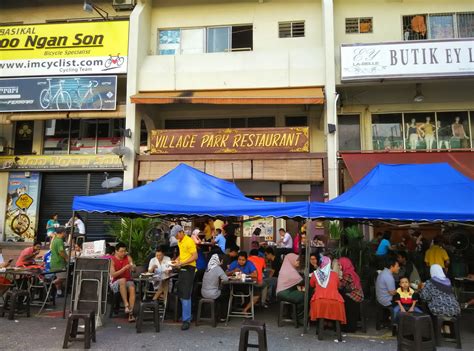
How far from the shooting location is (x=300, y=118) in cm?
1580

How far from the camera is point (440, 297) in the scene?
7.00 m

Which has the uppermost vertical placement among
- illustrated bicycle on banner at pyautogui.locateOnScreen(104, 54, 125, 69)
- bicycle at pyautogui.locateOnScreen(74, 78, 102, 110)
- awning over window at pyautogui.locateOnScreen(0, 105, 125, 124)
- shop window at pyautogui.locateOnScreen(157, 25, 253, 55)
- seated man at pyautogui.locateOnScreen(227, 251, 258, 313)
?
shop window at pyautogui.locateOnScreen(157, 25, 253, 55)

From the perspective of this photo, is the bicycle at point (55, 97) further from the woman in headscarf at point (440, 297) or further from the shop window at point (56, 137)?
the woman in headscarf at point (440, 297)

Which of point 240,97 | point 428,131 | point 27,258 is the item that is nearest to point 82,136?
point 240,97

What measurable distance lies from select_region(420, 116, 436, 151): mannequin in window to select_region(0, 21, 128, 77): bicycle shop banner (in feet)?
34.9

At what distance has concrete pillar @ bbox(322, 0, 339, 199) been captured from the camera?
43.5 ft

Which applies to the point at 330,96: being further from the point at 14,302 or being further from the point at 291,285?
the point at 14,302

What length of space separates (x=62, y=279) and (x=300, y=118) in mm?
9946

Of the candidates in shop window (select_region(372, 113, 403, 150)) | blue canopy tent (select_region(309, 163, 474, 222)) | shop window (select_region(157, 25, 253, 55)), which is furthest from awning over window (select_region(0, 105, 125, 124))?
shop window (select_region(372, 113, 403, 150))

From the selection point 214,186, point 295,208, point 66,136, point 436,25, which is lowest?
point 295,208

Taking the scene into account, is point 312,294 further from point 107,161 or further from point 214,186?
point 107,161

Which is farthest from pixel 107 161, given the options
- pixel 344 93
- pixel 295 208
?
pixel 295 208

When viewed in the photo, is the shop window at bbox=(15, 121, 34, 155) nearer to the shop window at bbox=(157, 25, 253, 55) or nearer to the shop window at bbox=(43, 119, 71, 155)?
the shop window at bbox=(43, 119, 71, 155)

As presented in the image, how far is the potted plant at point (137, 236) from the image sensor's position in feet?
38.7
